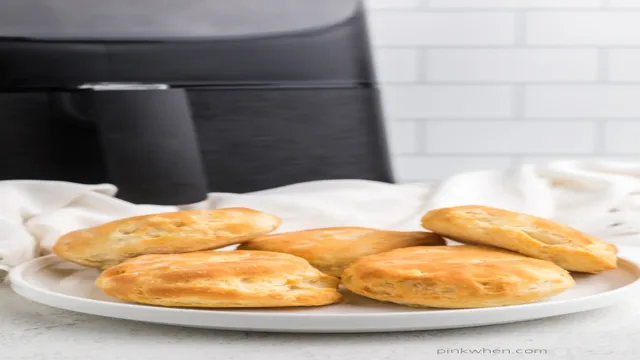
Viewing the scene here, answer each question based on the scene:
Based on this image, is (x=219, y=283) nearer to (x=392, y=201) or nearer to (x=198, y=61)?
(x=392, y=201)

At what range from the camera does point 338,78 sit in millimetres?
1774

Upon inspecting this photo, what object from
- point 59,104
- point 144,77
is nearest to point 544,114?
point 144,77

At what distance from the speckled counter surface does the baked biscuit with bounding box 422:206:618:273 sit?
0.22 feet

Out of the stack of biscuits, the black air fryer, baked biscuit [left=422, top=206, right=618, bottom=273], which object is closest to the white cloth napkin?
the black air fryer

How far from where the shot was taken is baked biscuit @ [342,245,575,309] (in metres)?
0.55

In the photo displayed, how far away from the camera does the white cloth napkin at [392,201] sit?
3.48 feet

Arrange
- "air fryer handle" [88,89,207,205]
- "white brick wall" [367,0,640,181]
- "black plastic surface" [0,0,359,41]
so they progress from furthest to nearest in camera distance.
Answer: "white brick wall" [367,0,640,181] < "black plastic surface" [0,0,359,41] < "air fryer handle" [88,89,207,205]

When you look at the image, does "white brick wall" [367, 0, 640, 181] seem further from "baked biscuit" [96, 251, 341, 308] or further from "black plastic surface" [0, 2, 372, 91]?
"baked biscuit" [96, 251, 341, 308]

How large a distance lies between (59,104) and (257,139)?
16.4 inches

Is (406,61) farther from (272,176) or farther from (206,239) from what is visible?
(206,239)

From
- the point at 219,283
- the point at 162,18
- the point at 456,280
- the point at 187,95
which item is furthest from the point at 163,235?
the point at 162,18

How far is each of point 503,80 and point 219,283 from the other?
1679 millimetres

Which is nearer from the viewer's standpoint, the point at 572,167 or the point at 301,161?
the point at 572,167

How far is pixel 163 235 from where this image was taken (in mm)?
669
